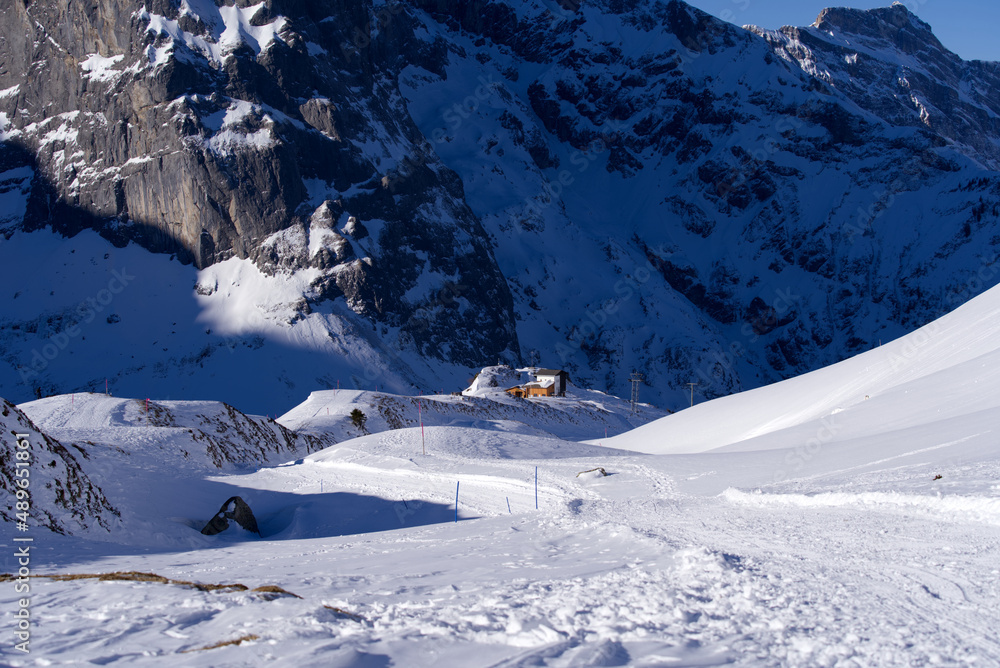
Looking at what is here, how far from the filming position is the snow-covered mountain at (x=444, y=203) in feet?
303

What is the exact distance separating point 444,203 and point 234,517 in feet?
348

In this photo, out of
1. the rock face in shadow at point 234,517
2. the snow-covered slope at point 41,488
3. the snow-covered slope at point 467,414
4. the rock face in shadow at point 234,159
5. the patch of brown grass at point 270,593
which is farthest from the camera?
the rock face in shadow at point 234,159

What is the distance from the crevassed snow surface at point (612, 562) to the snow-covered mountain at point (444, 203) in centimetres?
6414

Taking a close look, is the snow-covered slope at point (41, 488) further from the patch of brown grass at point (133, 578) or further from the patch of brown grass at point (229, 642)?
the patch of brown grass at point (229, 642)

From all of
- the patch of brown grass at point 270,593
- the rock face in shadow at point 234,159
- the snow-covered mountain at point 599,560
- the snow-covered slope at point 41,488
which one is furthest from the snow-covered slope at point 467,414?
the rock face in shadow at point 234,159

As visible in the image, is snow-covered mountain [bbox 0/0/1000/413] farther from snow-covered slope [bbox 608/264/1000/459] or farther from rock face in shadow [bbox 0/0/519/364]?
snow-covered slope [bbox 608/264/1000/459]

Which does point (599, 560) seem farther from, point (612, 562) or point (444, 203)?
point (444, 203)

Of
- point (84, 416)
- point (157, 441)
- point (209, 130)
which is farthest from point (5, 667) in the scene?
point (209, 130)

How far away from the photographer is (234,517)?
51.1ft

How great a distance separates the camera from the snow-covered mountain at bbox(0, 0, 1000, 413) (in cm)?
9225

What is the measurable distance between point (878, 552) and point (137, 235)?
11020cm

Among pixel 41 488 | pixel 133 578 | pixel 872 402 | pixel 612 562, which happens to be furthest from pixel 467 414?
pixel 133 578

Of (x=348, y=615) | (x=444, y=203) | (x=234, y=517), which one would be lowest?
(x=348, y=615)

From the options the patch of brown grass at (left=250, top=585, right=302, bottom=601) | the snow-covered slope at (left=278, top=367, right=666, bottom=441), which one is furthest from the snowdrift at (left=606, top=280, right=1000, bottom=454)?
the snow-covered slope at (left=278, top=367, right=666, bottom=441)
